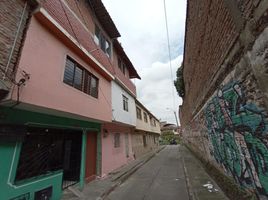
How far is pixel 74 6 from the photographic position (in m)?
7.31

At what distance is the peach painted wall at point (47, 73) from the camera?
4.14m

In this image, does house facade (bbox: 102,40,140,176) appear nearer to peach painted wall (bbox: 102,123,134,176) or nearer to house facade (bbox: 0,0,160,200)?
peach painted wall (bbox: 102,123,134,176)

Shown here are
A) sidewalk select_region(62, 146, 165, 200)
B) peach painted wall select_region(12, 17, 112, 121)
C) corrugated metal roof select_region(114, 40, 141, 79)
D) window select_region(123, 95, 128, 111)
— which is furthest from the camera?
window select_region(123, 95, 128, 111)

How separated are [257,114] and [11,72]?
18.0 ft

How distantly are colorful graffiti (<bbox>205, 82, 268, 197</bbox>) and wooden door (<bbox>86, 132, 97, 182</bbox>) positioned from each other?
6.42 metres

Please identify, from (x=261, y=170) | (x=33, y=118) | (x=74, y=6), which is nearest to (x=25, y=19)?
(x=33, y=118)

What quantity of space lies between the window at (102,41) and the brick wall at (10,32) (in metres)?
5.03

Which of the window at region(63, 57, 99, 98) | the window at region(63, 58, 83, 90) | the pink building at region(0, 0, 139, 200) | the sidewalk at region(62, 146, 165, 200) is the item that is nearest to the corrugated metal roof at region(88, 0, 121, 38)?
the pink building at region(0, 0, 139, 200)

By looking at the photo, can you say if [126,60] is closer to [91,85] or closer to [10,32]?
[91,85]

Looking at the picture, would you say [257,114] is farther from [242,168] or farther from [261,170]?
[242,168]

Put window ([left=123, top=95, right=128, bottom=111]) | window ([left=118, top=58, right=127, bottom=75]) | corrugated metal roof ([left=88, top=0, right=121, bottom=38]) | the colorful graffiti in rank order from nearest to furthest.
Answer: the colorful graffiti < corrugated metal roof ([left=88, top=0, right=121, bottom=38]) < window ([left=123, top=95, right=128, bottom=111]) < window ([left=118, top=58, right=127, bottom=75])

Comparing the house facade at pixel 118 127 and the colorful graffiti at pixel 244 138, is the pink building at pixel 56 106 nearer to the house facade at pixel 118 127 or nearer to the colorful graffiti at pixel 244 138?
the house facade at pixel 118 127

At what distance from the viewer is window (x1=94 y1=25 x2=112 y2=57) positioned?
949 centimetres

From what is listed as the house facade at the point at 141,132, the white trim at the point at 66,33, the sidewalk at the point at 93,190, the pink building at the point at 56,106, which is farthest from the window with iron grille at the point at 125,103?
the sidewalk at the point at 93,190
